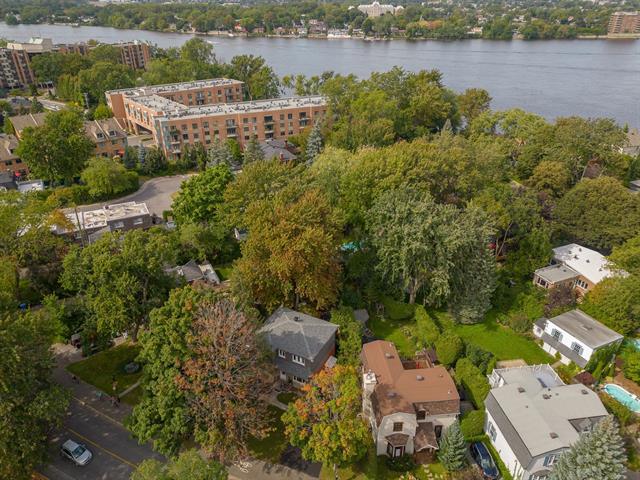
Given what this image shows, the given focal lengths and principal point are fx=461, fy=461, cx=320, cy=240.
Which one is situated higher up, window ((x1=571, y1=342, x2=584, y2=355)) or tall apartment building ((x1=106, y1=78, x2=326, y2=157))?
tall apartment building ((x1=106, y1=78, x2=326, y2=157))

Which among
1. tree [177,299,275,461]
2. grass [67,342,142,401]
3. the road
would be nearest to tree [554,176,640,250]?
tree [177,299,275,461]

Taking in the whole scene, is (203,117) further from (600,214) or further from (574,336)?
(574,336)

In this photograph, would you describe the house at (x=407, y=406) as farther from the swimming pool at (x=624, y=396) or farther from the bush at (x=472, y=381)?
the swimming pool at (x=624, y=396)

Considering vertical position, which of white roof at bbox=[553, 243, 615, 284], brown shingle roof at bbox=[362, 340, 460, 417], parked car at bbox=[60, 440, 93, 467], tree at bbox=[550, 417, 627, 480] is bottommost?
white roof at bbox=[553, 243, 615, 284]

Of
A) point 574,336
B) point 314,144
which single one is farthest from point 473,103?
point 574,336

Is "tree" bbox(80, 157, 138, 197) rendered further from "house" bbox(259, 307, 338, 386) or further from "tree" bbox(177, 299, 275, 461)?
"tree" bbox(177, 299, 275, 461)

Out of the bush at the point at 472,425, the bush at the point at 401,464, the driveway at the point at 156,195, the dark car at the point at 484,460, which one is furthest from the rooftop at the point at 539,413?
the driveway at the point at 156,195

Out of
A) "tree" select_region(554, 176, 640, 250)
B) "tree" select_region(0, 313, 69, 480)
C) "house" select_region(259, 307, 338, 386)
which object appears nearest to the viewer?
"tree" select_region(0, 313, 69, 480)
